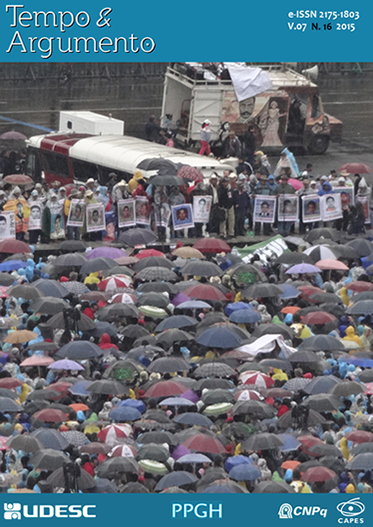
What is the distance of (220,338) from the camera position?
26234 millimetres

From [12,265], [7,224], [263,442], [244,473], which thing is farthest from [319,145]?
[244,473]

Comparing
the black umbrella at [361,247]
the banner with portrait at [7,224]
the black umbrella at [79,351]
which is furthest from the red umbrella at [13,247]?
the black umbrella at [361,247]

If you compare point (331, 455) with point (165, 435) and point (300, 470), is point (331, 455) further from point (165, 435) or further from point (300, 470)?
point (165, 435)

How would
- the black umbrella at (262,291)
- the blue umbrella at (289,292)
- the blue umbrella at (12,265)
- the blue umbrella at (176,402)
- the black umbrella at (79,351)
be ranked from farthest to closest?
the blue umbrella at (12,265), the blue umbrella at (289,292), the black umbrella at (262,291), the black umbrella at (79,351), the blue umbrella at (176,402)

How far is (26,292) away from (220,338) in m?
4.13

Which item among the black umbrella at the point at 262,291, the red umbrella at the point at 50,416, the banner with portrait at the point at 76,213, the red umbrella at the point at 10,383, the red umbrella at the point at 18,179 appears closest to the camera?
the red umbrella at the point at 50,416

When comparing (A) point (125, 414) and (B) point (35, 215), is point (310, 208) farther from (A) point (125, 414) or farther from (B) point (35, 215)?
(A) point (125, 414)

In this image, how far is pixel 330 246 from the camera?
32.0m

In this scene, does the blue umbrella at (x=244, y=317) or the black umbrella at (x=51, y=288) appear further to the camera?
the black umbrella at (x=51, y=288)

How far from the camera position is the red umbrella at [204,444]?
21.5m

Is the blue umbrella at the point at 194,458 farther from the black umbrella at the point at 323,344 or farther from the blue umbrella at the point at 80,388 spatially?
the black umbrella at the point at 323,344

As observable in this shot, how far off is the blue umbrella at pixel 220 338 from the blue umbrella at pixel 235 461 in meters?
4.84

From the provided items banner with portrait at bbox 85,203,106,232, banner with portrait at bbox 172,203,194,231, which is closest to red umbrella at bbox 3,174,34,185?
banner with portrait at bbox 85,203,106,232

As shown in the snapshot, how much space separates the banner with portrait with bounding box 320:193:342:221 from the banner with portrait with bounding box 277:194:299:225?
2.23ft
